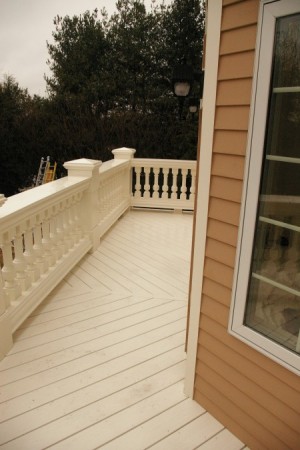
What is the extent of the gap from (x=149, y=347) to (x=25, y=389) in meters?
0.86

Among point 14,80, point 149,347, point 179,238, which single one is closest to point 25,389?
point 149,347

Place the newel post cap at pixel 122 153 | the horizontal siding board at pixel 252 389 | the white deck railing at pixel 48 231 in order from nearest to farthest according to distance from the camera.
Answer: the horizontal siding board at pixel 252 389 < the white deck railing at pixel 48 231 < the newel post cap at pixel 122 153

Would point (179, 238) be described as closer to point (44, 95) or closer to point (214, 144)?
point (214, 144)

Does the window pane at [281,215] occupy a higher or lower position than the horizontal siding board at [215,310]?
higher

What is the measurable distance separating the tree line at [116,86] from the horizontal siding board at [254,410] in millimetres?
10370

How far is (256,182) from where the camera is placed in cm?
146

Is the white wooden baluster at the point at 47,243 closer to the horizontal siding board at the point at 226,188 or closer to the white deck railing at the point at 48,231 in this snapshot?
the white deck railing at the point at 48,231

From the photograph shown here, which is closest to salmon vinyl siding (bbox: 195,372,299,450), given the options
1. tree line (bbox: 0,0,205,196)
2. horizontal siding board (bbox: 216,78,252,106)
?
horizontal siding board (bbox: 216,78,252,106)

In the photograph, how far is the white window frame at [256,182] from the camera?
51.1 inches

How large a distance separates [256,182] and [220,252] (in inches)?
16.6

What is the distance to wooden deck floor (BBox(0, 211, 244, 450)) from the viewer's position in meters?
1.79

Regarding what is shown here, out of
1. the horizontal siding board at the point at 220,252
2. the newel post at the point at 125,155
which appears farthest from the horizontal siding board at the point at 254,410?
the newel post at the point at 125,155

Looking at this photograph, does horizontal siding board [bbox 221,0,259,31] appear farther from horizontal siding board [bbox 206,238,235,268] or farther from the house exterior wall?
horizontal siding board [bbox 206,238,235,268]

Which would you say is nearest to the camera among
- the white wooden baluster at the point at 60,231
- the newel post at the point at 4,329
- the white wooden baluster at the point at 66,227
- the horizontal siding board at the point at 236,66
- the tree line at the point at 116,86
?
the horizontal siding board at the point at 236,66
